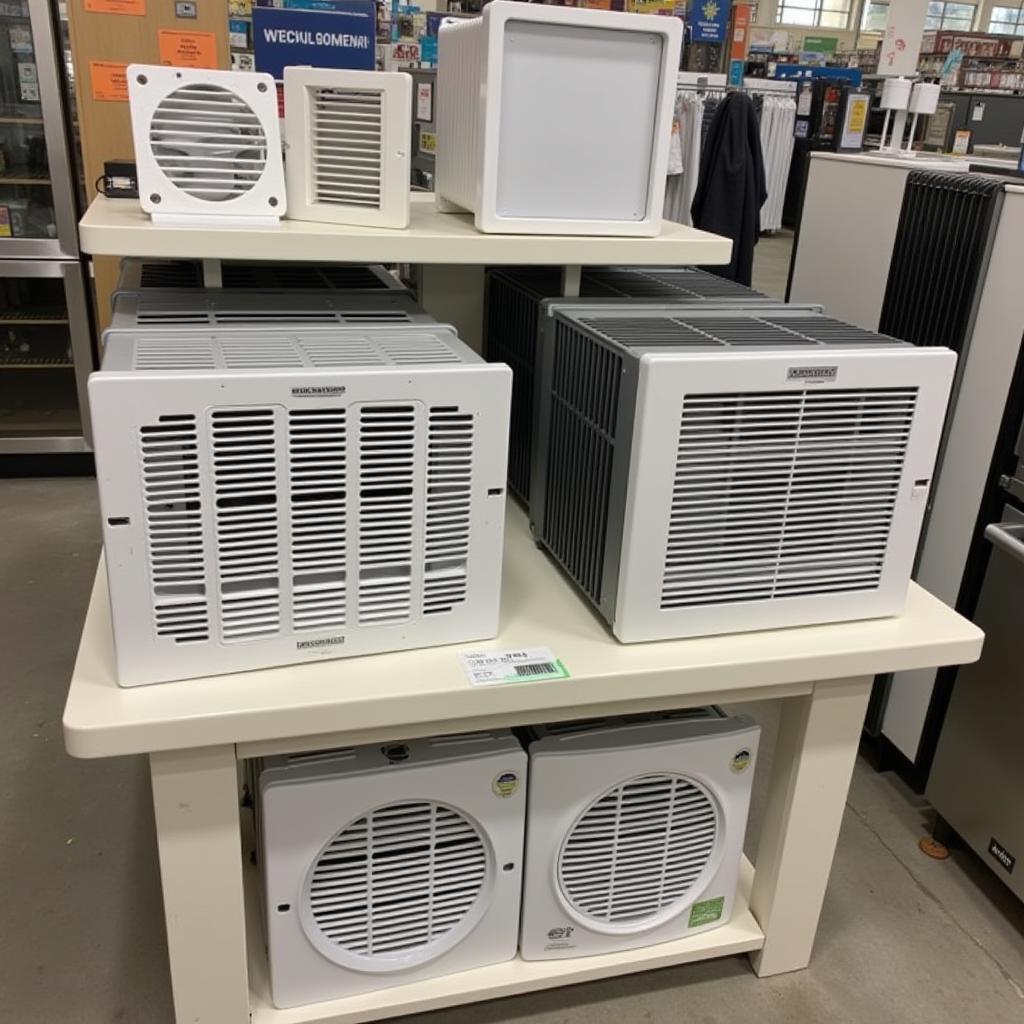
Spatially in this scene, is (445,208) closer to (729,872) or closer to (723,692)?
(723,692)

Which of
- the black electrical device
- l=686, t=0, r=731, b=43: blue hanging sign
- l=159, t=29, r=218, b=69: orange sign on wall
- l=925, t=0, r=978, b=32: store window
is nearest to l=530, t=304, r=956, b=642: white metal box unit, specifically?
the black electrical device

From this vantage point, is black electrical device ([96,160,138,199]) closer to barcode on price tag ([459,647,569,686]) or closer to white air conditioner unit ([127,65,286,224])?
white air conditioner unit ([127,65,286,224])

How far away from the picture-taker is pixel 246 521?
3.48ft

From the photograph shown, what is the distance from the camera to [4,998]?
160 cm

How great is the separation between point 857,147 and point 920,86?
28cm

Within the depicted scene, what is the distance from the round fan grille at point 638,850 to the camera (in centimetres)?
149

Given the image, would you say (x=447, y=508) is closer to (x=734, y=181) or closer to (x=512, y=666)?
(x=512, y=666)

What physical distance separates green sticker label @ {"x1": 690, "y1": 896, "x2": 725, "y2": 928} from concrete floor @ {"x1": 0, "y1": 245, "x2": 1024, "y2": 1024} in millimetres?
150

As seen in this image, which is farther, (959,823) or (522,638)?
(959,823)

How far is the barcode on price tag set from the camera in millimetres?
1190

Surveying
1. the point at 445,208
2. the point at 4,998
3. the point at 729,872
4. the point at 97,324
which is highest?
the point at 445,208

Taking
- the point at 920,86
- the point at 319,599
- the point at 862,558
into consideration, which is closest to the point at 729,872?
the point at 862,558

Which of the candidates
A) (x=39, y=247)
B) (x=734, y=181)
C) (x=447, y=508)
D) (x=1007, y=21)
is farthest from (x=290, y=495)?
(x=1007, y=21)

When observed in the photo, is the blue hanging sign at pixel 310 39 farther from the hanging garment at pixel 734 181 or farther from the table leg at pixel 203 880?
the hanging garment at pixel 734 181
